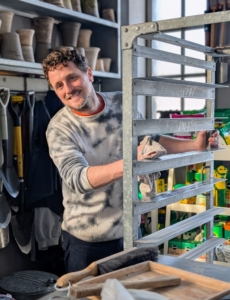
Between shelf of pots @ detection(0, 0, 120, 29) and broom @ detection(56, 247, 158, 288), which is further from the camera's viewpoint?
shelf of pots @ detection(0, 0, 120, 29)

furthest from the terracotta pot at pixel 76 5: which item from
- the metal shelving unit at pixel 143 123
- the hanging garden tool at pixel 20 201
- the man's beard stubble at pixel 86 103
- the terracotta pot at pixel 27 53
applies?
the metal shelving unit at pixel 143 123

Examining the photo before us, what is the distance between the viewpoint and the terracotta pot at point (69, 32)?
10.7ft

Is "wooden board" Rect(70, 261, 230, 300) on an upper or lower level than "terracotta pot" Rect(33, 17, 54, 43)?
lower

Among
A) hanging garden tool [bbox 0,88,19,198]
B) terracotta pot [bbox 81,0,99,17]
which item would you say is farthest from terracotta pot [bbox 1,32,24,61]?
terracotta pot [bbox 81,0,99,17]

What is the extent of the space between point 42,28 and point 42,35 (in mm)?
46

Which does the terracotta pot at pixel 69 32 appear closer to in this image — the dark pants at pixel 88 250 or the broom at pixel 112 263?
the dark pants at pixel 88 250

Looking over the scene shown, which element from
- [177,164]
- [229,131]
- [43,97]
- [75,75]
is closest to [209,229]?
[177,164]

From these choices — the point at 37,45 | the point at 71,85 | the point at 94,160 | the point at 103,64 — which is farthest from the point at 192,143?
the point at 103,64

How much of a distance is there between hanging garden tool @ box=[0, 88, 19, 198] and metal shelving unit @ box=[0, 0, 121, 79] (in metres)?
0.18

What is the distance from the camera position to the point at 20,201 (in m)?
2.96

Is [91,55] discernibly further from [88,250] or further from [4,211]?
[88,250]

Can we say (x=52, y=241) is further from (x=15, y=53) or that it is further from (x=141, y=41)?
(x=141, y=41)

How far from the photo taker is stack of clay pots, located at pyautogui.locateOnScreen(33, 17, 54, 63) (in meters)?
3.04

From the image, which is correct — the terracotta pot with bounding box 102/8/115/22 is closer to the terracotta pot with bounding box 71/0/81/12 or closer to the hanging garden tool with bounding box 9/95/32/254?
the terracotta pot with bounding box 71/0/81/12
